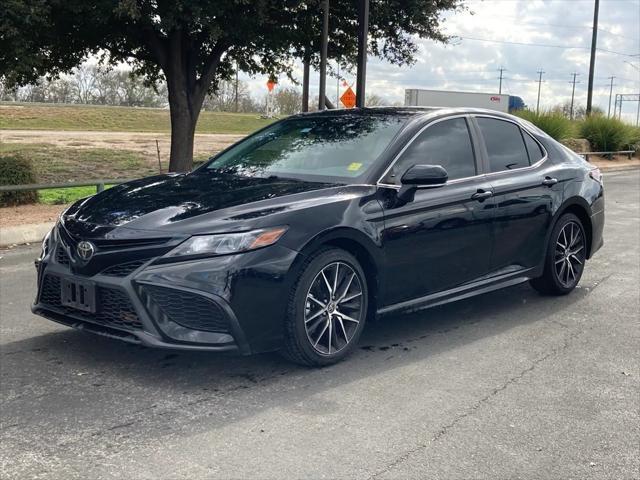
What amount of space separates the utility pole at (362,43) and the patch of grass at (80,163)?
19.8ft

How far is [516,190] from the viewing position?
6.07 metres

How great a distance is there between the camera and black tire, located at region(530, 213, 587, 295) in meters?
6.53

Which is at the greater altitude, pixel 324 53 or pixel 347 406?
pixel 324 53

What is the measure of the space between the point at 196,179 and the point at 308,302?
1.37 meters

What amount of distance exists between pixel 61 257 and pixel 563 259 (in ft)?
13.9

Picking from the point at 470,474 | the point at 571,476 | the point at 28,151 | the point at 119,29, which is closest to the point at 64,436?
the point at 470,474

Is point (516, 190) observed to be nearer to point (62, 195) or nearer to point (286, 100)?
point (62, 195)

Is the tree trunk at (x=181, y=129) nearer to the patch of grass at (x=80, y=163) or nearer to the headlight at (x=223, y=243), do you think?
the patch of grass at (x=80, y=163)

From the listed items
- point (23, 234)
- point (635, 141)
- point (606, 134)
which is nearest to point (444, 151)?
point (23, 234)

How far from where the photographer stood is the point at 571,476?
3.46m

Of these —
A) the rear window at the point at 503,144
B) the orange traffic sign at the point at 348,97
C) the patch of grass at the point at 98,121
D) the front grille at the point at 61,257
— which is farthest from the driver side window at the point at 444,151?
the patch of grass at the point at 98,121

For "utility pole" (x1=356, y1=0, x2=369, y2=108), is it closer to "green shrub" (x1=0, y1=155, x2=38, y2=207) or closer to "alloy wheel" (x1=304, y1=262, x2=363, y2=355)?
"green shrub" (x1=0, y1=155, x2=38, y2=207)

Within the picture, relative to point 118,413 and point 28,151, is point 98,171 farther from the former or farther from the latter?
point 118,413

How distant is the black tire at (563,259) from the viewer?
6532mm
